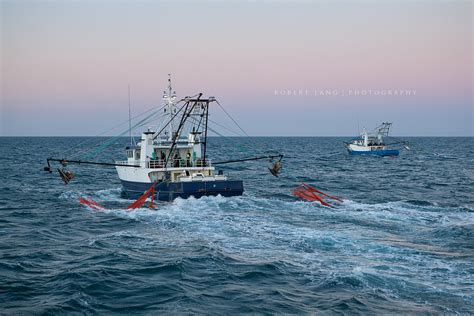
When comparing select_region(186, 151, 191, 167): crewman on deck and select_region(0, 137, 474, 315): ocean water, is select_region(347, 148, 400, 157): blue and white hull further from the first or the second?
select_region(186, 151, 191, 167): crewman on deck

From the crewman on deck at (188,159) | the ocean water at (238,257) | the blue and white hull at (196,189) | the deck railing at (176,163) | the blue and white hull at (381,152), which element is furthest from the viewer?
the blue and white hull at (381,152)

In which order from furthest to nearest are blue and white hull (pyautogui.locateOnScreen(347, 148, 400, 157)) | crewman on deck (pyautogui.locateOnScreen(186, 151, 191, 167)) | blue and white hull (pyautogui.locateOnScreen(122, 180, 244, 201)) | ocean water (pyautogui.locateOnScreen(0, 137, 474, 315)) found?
blue and white hull (pyautogui.locateOnScreen(347, 148, 400, 157)) < crewman on deck (pyautogui.locateOnScreen(186, 151, 191, 167)) < blue and white hull (pyautogui.locateOnScreen(122, 180, 244, 201)) < ocean water (pyautogui.locateOnScreen(0, 137, 474, 315))

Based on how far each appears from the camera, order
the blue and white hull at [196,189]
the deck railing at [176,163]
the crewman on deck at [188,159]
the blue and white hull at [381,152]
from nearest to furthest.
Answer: the blue and white hull at [196,189] < the deck railing at [176,163] < the crewman on deck at [188,159] < the blue and white hull at [381,152]

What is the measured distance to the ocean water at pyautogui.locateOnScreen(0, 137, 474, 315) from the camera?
1520cm

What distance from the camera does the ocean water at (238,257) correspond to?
1520 centimetres

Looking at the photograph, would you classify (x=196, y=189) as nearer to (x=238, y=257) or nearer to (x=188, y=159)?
(x=188, y=159)

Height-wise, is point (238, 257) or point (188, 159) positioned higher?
point (188, 159)

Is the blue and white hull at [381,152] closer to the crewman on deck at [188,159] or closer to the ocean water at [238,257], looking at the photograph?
the ocean water at [238,257]

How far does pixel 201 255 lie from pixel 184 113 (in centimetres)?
2014

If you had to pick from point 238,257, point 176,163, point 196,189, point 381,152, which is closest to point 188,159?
point 176,163

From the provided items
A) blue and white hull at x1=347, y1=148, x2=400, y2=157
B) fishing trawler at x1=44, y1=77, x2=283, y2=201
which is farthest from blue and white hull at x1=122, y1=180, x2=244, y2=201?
blue and white hull at x1=347, y1=148, x2=400, y2=157

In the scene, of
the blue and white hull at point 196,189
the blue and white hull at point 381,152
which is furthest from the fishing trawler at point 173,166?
the blue and white hull at point 381,152

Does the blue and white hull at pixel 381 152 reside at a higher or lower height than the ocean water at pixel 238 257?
higher

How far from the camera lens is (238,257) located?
2034 centimetres
